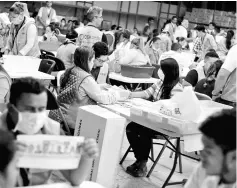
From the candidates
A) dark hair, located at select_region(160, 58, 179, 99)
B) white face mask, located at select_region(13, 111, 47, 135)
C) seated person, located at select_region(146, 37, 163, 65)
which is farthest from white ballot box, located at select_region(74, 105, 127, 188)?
seated person, located at select_region(146, 37, 163, 65)

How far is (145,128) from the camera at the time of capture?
13.7ft

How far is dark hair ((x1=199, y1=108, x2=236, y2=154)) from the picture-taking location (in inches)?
62.4

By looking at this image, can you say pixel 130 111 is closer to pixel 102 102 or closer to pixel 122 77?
pixel 102 102

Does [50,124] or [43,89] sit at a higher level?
[43,89]

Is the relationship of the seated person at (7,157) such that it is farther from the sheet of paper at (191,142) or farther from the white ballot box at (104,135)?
the sheet of paper at (191,142)

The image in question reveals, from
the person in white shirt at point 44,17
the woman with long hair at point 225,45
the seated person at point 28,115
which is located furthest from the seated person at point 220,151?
the person in white shirt at point 44,17

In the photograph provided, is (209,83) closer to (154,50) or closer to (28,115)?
(28,115)

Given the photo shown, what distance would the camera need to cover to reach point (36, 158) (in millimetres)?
1615

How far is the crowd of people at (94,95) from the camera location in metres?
1.60

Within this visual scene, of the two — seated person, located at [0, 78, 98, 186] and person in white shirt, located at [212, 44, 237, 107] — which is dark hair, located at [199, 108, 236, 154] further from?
person in white shirt, located at [212, 44, 237, 107]

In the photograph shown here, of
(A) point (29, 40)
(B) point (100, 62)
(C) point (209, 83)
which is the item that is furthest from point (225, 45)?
(B) point (100, 62)

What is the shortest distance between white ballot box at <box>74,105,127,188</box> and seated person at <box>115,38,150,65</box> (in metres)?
3.06

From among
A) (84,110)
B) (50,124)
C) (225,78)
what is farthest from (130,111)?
(50,124)

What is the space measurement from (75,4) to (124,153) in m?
12.4
